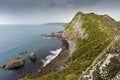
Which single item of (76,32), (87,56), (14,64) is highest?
(76,32)

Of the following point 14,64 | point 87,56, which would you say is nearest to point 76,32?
point 14,64

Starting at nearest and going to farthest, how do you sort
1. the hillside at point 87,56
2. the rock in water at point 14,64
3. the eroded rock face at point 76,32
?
the hillside at point 87,56, the rock in water at point 14,64, the eroded rock face at point 76,32

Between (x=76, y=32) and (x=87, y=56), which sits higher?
(x=76, y=32)

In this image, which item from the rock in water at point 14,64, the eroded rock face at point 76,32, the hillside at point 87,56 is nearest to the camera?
the hillside at point 87,56

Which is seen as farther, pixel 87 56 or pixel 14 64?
pixel 14 64

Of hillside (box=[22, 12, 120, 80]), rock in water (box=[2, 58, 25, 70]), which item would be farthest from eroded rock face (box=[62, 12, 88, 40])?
rock in water (box=[2, 58, 25, 70])

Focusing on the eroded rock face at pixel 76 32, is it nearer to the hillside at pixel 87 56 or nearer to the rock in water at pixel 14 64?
the hillside at pixel 87 56

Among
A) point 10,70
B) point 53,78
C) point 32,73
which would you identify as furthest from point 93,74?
point 10,70

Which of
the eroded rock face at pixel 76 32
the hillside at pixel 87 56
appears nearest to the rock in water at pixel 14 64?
the hillside at pixel 87 56

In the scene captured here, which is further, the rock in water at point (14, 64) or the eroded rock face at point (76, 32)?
the eroded rock face at point (76, 32)

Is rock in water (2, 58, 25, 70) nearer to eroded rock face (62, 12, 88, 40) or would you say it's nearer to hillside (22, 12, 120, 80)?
hillside (22, 12, 120, 80)

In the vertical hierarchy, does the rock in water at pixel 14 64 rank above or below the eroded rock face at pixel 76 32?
below

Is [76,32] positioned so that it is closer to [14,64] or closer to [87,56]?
[14,64]

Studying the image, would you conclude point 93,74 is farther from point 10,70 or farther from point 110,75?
point 10,70
